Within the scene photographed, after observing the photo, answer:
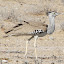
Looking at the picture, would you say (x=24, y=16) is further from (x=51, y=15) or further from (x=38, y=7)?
(x=51, y=15)

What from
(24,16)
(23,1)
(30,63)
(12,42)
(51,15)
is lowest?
(30,63)

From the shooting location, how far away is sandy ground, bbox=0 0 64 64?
8.71 metres

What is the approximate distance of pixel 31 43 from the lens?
11.6m

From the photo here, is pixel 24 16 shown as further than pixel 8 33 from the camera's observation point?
Yes

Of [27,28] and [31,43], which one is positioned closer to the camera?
[27,28]

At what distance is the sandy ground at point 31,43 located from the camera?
8711mm

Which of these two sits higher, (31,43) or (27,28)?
(27,28)

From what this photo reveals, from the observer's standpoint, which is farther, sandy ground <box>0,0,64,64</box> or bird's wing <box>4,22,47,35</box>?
bird's wing <box>4,22,47,35</box>

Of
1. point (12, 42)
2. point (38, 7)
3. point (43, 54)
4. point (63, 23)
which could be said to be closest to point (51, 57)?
point (43, 54)

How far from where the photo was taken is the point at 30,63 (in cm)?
779

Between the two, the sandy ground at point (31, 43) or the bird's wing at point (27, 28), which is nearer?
the sandy ground at point (31, 43)

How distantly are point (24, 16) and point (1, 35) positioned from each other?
3249 mm

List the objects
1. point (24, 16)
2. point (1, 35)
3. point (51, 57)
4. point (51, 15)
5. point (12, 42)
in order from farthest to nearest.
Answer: point (24, 16), point (1, 35), point (12, 42), point (51, 15), point (51, 57)

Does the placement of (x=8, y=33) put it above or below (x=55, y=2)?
below
